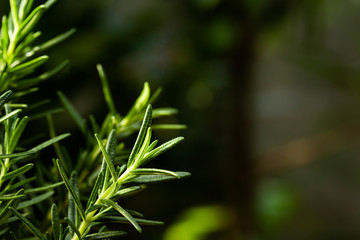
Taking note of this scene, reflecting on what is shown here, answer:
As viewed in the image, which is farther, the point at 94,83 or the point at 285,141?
the point at 285,141

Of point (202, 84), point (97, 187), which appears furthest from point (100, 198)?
point (202, 84)

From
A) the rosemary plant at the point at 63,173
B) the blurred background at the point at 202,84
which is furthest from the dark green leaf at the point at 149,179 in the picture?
the blurred background at the point at 202,84

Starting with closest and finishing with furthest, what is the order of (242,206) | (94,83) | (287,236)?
(94,83) → (242,206) → (287,236)

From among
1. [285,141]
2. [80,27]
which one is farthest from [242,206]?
[285,141]

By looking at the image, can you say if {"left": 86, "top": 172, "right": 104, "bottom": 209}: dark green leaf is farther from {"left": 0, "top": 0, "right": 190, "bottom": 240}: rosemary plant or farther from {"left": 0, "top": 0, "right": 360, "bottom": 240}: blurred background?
{"left": 0, "top": 0, "right": 360, "bottom": 240}: blurred background

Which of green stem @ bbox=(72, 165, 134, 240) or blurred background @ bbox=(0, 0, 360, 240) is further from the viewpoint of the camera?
blurred background @ bbox=(0, 0, 360, 240)

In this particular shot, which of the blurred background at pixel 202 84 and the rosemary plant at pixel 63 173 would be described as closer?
the rosemary plant at pixel 63 173

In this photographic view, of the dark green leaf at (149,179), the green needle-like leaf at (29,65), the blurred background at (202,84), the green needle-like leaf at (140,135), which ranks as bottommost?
the blurred background at (202,84)

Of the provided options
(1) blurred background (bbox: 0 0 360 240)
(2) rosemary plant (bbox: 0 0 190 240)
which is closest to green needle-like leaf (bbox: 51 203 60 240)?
(2) rosemary plant (bbox: 0 0 190 240)

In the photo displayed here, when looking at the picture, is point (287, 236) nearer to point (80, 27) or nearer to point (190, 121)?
point (190, 121)

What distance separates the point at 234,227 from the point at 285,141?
2.64 ft

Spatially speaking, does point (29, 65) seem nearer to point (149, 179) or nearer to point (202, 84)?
point (149, 179)

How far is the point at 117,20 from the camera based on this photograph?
111 centimetres

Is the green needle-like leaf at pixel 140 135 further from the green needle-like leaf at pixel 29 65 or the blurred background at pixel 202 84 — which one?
the blurred background at pixel 202 84
